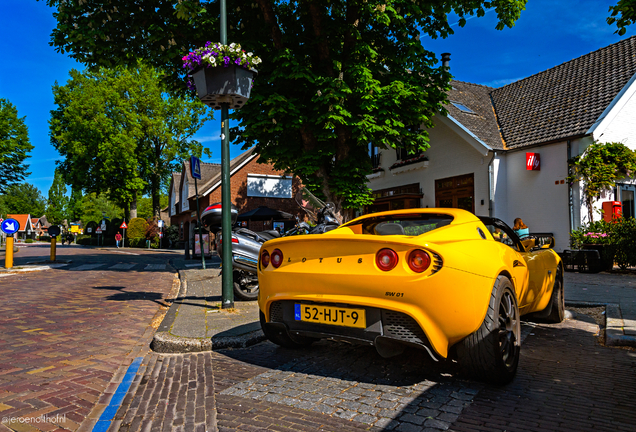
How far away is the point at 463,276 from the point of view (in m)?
2.89

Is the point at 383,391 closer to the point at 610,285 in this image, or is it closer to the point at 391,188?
the point at 610,285

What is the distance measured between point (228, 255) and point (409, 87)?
7.25 meters

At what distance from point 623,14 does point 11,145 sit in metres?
33.6

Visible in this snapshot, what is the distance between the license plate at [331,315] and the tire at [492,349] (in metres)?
0.75

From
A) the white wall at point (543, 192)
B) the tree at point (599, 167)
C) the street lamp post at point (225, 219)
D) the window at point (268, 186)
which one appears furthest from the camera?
the window at point (268, 186)

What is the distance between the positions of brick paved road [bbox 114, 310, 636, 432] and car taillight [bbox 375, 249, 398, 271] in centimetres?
89

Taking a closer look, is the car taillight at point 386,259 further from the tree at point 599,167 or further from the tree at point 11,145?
the tree at point 11,145

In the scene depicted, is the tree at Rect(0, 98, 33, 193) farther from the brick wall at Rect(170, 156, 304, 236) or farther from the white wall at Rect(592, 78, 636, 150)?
the white wall at Rect(592, 78, 636, 150)

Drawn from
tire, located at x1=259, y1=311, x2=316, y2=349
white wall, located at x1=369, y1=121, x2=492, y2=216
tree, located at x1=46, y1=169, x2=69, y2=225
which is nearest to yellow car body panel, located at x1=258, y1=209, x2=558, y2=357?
tire, located at x1=259, y1=311, x2=316, y2=349

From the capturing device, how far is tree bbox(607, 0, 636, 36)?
18.9ft

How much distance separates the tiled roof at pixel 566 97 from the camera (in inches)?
504

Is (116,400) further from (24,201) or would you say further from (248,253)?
(24,201)

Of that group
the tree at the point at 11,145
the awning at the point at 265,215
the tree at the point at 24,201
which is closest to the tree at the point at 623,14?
the awning at the point at 265,215

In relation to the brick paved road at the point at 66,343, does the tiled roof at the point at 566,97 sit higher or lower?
higher
